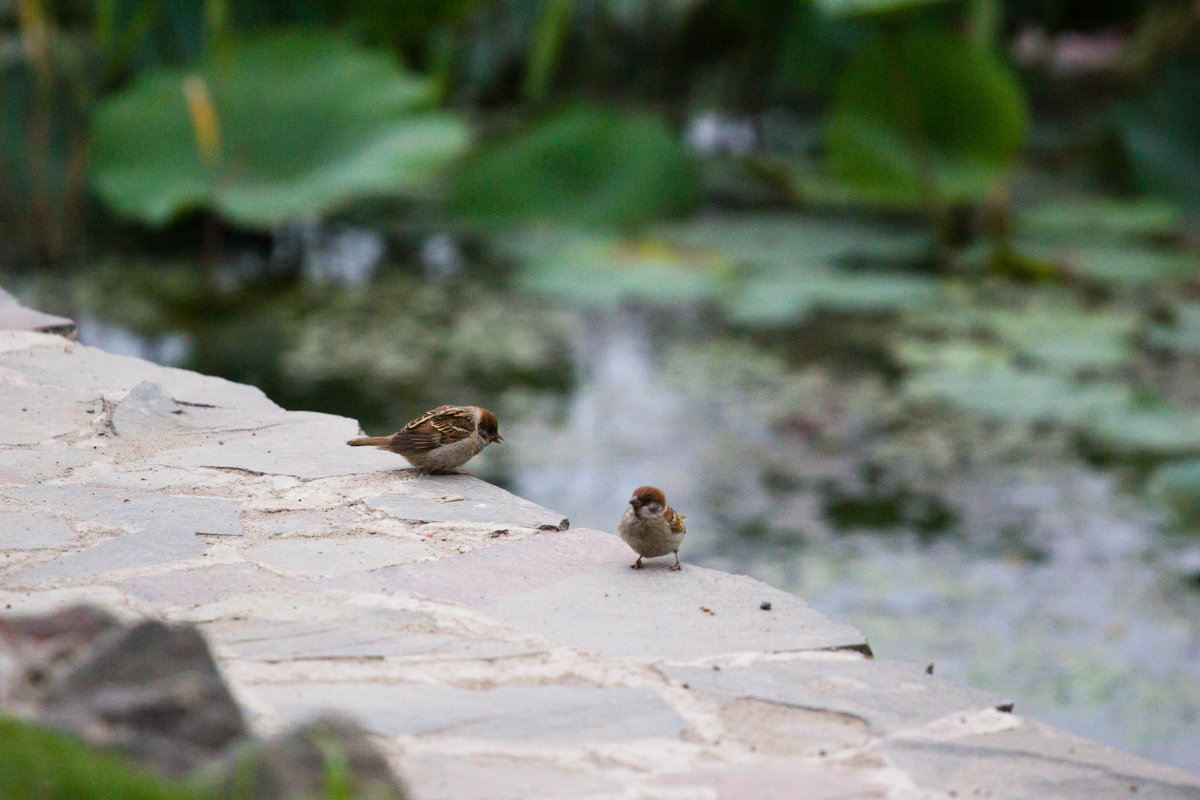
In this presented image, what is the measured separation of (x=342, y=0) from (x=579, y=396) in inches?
159

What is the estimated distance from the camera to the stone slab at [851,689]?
6.48 feet

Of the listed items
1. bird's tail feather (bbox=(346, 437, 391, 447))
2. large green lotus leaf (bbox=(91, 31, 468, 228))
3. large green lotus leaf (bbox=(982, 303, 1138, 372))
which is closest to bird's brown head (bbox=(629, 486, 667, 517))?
bird's tail feather (bbox=(346, 437, 391, 447))

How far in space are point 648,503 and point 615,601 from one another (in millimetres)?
198

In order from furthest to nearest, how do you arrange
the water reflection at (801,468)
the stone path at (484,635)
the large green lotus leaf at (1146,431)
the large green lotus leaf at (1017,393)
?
1. the large green lotus leaf at (1017,393)
2. the large green lotus leaf at (1146,431)
3. the water reflection at (801,468)
4. the stone path at (484,635)

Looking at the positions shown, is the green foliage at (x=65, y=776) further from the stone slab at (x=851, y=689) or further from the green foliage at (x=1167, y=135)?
the green foliage at (x=1167, y=135)

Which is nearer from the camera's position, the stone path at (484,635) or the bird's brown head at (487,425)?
the stone path at (484,635)

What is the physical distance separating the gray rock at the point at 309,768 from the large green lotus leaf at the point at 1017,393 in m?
4.81

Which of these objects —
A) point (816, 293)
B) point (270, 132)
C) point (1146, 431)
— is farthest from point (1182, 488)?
point (270, 132)

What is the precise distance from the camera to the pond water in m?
4.38

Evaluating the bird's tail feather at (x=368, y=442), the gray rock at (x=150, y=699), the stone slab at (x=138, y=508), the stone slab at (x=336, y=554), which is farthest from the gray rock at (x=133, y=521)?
the gray rock at (x=150, y=699)

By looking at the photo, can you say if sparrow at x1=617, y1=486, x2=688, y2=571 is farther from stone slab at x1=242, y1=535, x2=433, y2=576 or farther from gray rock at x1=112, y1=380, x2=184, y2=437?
gray rock at x1=112, y1=380, x2=184, y2=437

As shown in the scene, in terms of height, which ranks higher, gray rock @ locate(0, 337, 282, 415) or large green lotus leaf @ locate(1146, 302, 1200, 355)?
gray rock @ locate(0, 337, 282, 415)

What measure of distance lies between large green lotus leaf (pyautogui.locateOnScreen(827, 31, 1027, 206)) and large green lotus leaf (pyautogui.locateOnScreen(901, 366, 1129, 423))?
1826 millimetres

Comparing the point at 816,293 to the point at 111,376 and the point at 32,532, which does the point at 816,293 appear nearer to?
the point at 111,376
